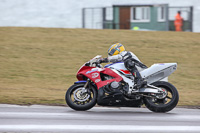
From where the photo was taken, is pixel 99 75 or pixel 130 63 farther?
pixel 99 75

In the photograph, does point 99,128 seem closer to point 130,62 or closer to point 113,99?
point 113,99

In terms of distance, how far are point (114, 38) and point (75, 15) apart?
781cm

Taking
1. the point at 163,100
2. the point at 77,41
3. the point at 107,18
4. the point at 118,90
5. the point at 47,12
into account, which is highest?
the point at 47,12

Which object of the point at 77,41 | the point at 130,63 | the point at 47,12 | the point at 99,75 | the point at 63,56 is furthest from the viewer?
the point at 47,12

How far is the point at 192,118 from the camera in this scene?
29.5 feet

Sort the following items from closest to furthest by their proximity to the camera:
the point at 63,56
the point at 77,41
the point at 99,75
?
the point at 99,75 → the point at 63,56 → the point at 77,41

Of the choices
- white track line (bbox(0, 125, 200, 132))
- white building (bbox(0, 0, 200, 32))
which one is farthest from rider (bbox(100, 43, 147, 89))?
white building (bbox(0, 0, 200, 32))

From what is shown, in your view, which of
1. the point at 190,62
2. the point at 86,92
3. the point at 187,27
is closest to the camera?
the point at 86,92

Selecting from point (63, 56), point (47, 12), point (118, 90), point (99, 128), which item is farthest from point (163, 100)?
point (47, 12)

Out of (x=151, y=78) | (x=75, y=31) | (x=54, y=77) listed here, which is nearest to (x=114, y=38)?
(x=75, y=31)

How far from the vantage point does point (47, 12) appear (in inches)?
1095

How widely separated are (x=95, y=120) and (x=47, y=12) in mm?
20048

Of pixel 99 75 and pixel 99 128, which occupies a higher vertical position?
pixel 99 75

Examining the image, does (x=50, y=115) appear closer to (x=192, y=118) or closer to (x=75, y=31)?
(x=192, y=118)
